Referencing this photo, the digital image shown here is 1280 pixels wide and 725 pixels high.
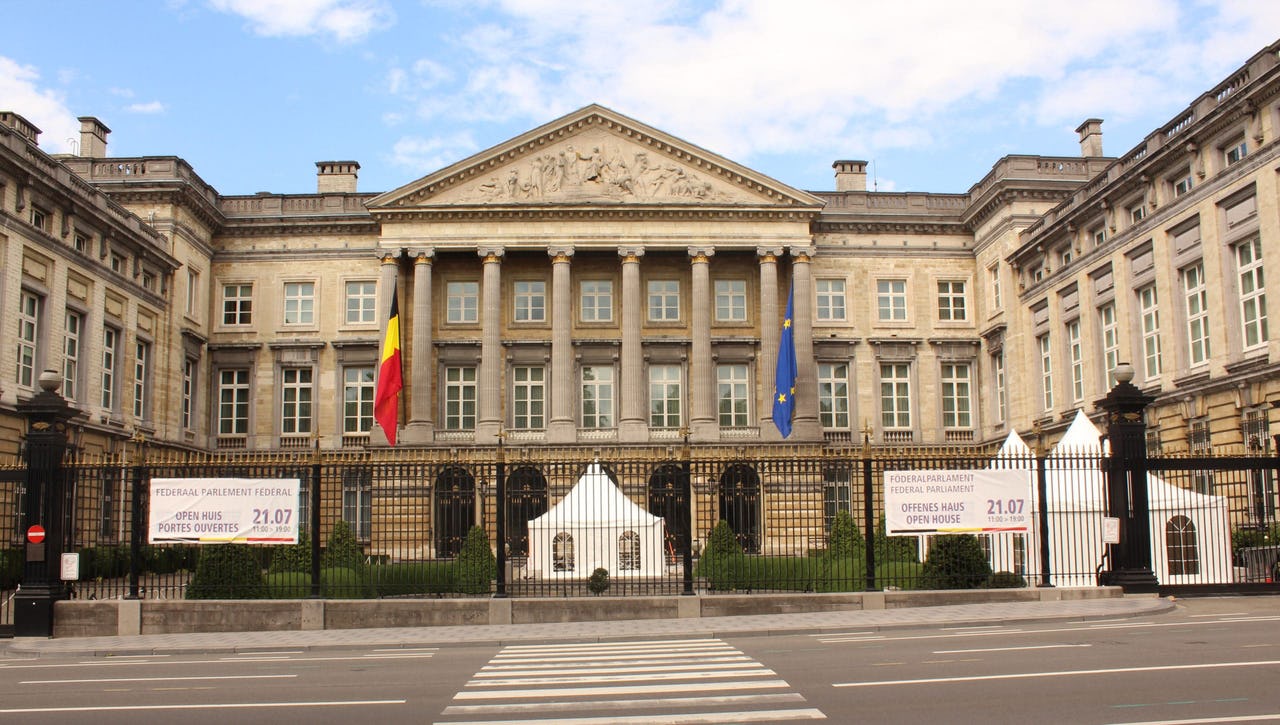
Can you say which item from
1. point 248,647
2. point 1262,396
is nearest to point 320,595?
point 248,647

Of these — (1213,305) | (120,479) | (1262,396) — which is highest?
(1213,305)

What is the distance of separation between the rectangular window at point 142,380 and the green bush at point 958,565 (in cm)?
3664

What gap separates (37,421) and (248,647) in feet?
22.1

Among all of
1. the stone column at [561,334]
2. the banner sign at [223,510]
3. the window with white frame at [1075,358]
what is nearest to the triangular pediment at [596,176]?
the stone column at [561,334]

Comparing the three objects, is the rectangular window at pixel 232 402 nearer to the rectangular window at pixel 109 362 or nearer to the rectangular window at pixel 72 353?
the rectangular window at pixel 109 362

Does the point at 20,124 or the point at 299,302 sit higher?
the point at 20,124

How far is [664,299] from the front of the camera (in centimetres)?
5569

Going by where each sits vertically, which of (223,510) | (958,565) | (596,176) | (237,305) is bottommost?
(958,565)

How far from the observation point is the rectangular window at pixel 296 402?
55281 millimetres

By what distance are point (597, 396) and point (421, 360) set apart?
8323 mm

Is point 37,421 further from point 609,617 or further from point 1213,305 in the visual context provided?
point 1213,305

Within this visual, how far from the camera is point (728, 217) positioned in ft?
176

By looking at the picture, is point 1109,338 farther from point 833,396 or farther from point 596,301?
point 596,301

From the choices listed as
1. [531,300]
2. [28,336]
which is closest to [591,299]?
[531,300]
